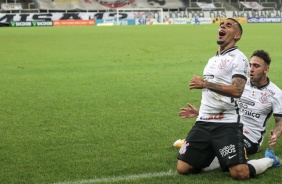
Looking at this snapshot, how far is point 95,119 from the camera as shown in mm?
9625

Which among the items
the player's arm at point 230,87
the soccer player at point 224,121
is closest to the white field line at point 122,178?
the soccer player at point 224,121

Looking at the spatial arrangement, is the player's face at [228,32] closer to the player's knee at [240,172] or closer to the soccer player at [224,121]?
the soccer player at [224,121]

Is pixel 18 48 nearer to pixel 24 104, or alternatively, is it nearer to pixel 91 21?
pixel 24 104

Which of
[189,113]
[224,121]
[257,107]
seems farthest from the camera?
[257,107]

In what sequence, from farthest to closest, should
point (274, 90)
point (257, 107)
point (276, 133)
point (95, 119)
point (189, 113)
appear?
point (95, 119), point (257, 107), point (274, 90), point (189, 113), point (276, 133)

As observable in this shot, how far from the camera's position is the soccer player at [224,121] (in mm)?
5958

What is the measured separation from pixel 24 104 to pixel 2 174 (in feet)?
17.2

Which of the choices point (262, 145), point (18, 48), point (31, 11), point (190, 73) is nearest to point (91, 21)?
point (31, 11)

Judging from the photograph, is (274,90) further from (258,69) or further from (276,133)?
(276,133)

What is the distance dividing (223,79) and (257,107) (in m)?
1.26

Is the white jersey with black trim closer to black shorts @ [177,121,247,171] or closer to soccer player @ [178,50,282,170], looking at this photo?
black shorts @ [177,121,247,171]

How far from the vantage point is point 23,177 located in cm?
606

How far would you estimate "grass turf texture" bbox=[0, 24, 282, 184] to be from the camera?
6387 mm

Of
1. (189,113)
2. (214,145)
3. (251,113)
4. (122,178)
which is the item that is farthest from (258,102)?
(122,178)
